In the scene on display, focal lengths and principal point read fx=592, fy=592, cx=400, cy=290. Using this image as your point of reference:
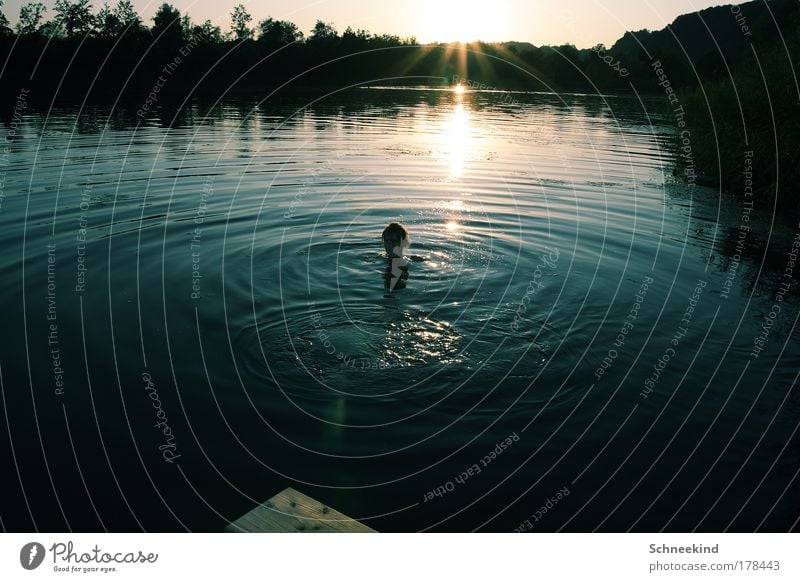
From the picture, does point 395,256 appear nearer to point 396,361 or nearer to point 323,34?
point 396,361

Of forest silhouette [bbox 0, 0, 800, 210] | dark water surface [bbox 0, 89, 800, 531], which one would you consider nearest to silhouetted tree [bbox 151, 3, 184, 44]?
forest silhouette [bbox 0, 0, 800, 210]

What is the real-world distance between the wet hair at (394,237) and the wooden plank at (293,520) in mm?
6959

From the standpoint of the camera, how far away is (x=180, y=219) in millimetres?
16156

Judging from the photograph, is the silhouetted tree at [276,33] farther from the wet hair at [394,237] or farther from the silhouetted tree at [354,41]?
the wet hair at [394,237]

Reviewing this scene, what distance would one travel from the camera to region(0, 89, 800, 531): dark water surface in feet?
20.3

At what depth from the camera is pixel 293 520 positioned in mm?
5246

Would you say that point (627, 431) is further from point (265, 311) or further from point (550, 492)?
point (265, 311)

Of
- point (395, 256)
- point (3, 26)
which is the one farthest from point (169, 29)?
point (395, 256)

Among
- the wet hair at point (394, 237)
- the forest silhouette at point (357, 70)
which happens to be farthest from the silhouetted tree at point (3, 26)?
the wet hair at point (394, 237)

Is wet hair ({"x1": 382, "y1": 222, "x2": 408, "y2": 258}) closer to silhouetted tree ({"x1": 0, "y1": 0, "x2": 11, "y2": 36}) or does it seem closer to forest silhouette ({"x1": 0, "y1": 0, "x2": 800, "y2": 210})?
forest silhouette ({"x1": 0, "y1": 0, "x2": 800, "y2": 210})

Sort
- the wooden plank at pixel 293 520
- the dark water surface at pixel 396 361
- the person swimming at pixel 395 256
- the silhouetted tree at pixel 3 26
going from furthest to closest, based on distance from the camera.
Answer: the silhouetted tree at pixel 3 26 < the person swimming at pixel 395 256 < the dark water surface at pixel 396 361 < the wooden plank at pixel 293 520
